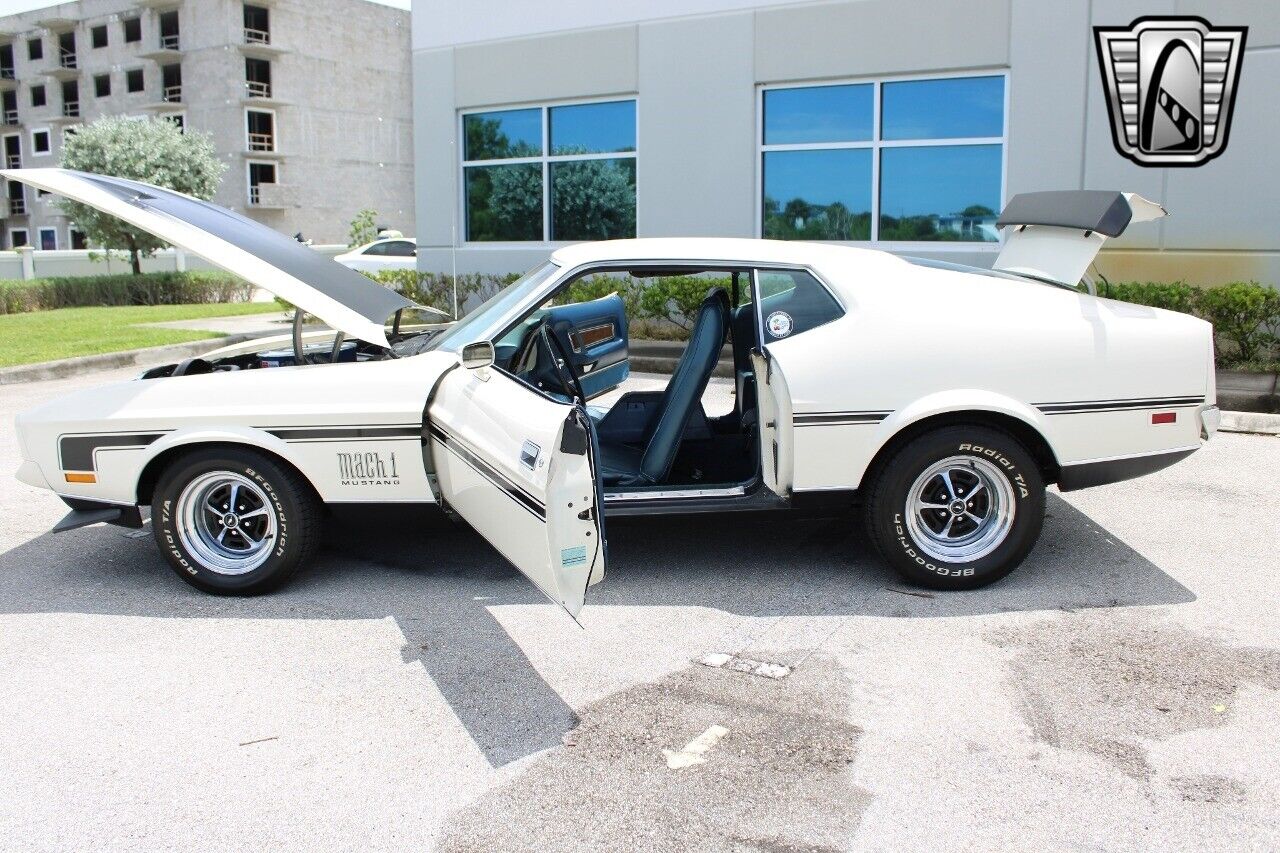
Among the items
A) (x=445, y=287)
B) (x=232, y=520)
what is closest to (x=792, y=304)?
(x=232, y=520)

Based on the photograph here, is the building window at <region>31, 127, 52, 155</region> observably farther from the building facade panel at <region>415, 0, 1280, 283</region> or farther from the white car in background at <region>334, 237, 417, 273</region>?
the building facade panel at <region>415, 0, 1280, 283</region>

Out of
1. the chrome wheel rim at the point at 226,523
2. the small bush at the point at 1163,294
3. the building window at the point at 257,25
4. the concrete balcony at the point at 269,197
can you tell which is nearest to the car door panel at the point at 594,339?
the chrome wheel rim at the point at 226,523

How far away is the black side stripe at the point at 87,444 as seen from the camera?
508 cm

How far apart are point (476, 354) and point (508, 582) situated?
1.31 metres

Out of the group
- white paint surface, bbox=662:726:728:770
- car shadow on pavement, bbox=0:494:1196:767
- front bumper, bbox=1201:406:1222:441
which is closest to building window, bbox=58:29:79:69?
car shadow on pavement, bbox=0:494:1196:767

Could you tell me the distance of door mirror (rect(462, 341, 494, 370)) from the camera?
4566 millimetres

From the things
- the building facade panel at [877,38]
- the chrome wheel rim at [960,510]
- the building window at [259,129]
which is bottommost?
the chrome wheel rim at [960,510]

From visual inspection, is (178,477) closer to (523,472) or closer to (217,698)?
(217,698)

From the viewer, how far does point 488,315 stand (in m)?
5.27

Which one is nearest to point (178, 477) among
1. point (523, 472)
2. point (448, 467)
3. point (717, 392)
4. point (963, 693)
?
point (448, 467)

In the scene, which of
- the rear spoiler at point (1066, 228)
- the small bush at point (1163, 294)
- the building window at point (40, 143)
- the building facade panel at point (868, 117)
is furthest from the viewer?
the building window at point (40, 143)

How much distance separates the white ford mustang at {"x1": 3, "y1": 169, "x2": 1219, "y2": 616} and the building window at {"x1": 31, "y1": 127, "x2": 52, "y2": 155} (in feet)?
221

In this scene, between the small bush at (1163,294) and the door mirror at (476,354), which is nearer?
the door mirror at (476,354)

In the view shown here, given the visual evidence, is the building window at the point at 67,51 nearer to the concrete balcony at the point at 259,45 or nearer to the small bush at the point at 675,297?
the concrete balcony at the point at 259,45
